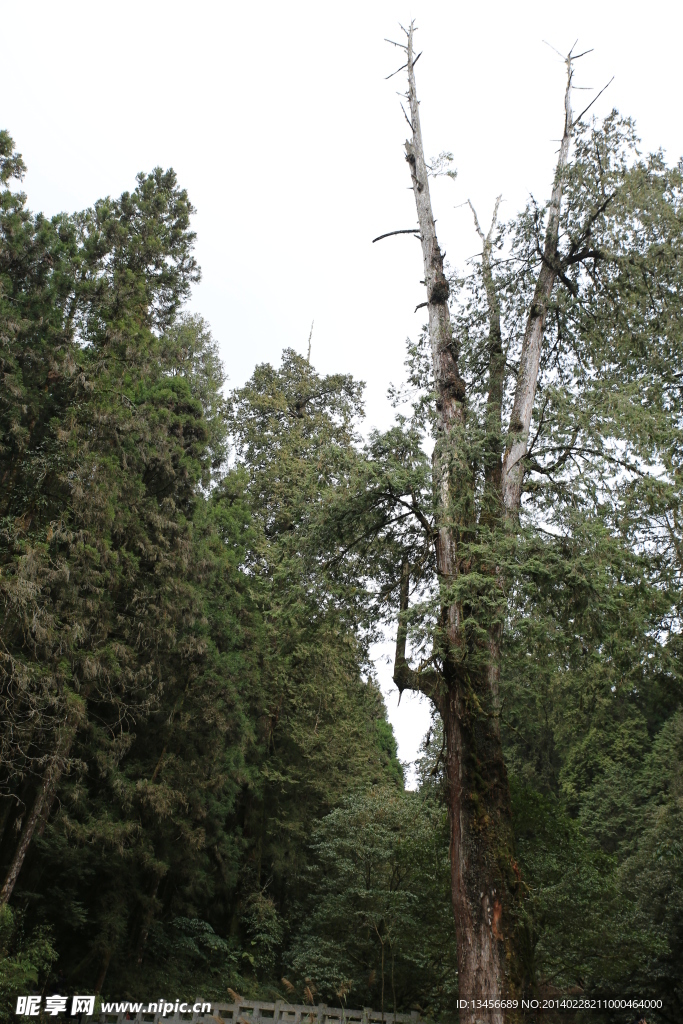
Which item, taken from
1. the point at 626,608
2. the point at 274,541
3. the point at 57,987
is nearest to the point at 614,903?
the point at 626,608

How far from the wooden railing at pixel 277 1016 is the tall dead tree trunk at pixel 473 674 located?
6.09 meters

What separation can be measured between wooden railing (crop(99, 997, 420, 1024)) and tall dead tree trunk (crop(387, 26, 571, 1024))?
20.0 feet

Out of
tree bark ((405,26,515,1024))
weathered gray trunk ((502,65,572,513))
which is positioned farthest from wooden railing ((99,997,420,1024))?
weathered gray trunk ((502,65,572,513))

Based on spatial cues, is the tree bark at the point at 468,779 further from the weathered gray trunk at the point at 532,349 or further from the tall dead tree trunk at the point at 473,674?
the weathered gray trunk at the point at 532,349

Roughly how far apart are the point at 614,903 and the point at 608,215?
8.30 metres

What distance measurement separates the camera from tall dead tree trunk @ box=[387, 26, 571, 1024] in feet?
17.0

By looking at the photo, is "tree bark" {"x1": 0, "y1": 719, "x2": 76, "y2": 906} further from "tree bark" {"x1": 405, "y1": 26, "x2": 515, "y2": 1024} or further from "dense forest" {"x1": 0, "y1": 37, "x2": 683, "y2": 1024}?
"tree bark" {"x1": 405, "y1": 26, "x2": 515, "y2": 1024}

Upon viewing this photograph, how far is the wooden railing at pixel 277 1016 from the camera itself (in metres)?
10.2

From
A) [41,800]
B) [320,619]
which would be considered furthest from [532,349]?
[41,800]

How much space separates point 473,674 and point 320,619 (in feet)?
6.76

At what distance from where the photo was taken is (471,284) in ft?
29.6

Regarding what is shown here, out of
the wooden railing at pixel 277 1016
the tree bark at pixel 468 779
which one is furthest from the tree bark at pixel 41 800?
the tree bark at pixel 468 779

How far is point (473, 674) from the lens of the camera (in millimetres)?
6133

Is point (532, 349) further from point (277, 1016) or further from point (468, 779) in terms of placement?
point (277, 1016)
